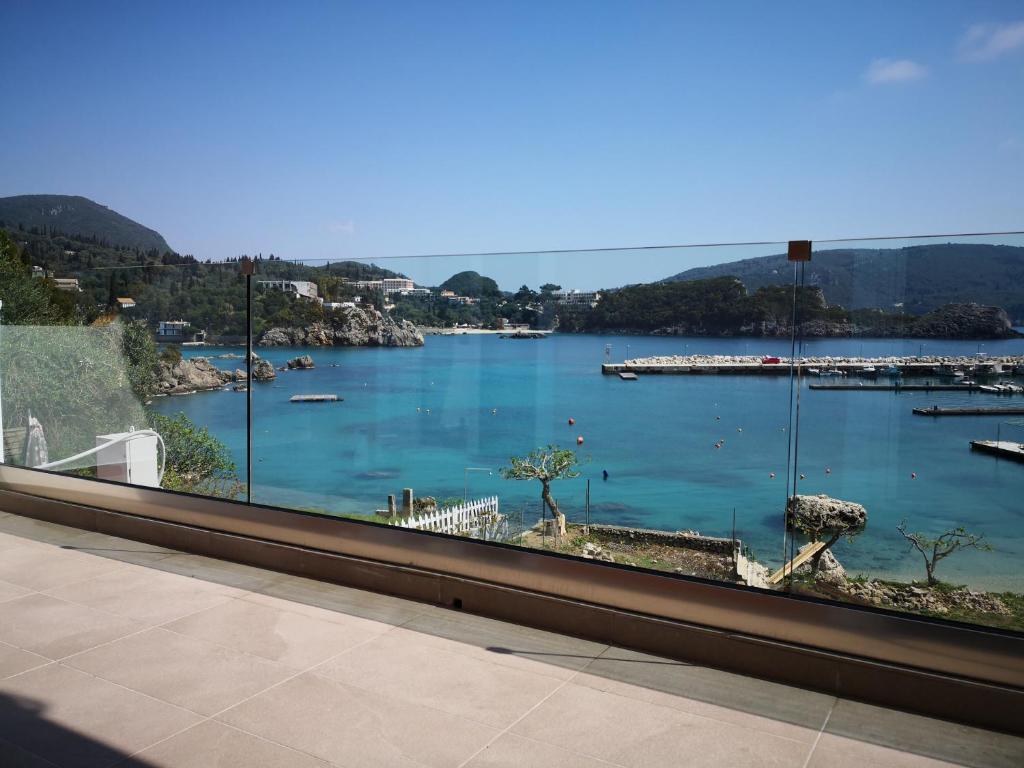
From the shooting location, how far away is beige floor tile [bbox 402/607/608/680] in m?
2.73

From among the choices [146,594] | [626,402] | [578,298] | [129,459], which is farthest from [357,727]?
[129,459]

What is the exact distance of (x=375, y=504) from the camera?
11.8ft

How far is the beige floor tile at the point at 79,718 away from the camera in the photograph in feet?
6.96

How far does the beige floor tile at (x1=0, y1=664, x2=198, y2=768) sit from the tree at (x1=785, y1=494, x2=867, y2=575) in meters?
2.01

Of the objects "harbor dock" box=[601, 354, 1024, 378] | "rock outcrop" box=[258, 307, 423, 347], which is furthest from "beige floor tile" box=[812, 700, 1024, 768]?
"rock outcrop" box=[258, 307, 423, 347]

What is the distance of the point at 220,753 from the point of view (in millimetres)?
2107

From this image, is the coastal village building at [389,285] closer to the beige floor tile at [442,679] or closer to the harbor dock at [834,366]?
the harbor dock at [834,366]

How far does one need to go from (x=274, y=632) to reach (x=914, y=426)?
2.39m

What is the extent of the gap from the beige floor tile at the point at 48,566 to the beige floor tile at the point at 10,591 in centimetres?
3

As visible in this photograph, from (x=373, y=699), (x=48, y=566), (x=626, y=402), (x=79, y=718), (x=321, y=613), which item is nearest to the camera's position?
(x=79, y=718)

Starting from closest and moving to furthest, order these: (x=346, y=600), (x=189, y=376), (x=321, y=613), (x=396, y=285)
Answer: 1. (x=321, y=613)
2. (x=346, y=600)
3. (x=396, y=285)
4. (x=189, y=376)

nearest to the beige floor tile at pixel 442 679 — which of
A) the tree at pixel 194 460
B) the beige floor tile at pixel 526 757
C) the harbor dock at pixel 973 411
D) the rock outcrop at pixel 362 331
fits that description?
the beige floor tile at pixel 526 757

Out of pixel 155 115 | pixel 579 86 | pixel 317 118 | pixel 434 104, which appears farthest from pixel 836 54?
pixel 155 115

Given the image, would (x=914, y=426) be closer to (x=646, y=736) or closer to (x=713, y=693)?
(x=713, y=693)
